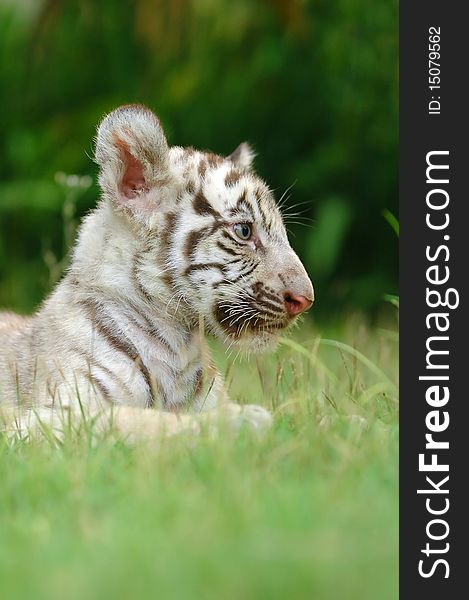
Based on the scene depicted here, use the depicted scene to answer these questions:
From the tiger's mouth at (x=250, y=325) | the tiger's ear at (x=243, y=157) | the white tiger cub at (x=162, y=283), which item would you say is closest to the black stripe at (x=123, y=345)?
the white tiger cub at (x=162, y=283)

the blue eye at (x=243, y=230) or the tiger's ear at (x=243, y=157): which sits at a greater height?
the tiger's ear at (x=243, y=157)

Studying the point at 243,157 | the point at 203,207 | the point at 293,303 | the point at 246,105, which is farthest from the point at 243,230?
the point at 246,105

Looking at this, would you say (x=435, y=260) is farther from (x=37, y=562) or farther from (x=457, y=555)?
(x=37, y=562)

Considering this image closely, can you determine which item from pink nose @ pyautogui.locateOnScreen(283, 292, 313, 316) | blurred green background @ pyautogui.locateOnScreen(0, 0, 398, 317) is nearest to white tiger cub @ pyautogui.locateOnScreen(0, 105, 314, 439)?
pink nose @ pyautogui.locateOnScreen(283, 292, 313, 316)

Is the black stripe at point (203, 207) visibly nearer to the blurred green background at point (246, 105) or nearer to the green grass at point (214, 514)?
the green grass at point (214, 514)

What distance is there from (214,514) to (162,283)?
1.68 m

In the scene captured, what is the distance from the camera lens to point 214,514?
3148mm

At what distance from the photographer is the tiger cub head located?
4.66 m

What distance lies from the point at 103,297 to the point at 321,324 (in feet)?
17.4

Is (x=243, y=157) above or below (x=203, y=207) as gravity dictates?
above

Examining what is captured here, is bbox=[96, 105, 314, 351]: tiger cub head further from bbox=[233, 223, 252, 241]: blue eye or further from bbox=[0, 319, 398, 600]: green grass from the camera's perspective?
bbox=[0, 319, 398, 600]: green grass

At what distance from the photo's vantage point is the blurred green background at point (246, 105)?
10.5 m

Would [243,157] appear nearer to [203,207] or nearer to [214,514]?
[203,207]

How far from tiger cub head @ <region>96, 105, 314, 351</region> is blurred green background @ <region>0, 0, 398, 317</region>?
217 inches
